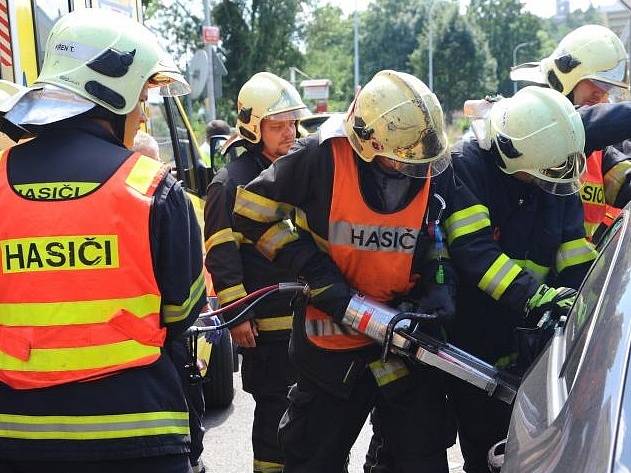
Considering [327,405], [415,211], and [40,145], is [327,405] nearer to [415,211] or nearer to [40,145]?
[415,211]

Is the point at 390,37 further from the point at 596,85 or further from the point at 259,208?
the point at 259,208

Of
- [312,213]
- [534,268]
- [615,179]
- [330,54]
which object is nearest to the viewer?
[312,213]

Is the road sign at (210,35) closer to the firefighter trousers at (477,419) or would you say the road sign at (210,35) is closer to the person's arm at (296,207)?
the person's arm at (296,207)

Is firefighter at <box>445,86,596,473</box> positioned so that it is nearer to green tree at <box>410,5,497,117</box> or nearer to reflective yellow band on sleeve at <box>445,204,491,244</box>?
reflective yellow band on sleeve at <box>445,204,491,244</box>

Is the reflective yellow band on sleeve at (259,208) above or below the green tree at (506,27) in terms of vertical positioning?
above

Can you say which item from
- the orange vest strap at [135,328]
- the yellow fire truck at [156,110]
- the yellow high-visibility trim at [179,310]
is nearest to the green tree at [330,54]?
the yellow fire truck at [156,110]

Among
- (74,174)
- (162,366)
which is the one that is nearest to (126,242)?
(74,174)

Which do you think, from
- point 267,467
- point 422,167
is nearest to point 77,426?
point 422,167

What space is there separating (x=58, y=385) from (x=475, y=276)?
144cm

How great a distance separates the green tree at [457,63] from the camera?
5928 cm

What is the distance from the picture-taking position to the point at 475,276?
2803mm

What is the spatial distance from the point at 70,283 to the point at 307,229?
1126 millimetres

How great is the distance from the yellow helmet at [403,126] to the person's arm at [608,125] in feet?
2.60

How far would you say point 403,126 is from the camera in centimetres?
267
